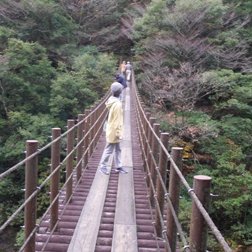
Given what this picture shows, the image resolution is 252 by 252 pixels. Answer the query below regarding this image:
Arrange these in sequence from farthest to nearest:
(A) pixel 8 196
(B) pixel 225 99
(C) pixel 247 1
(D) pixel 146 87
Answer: (C) pixel 247 1, (D) pixel 146 87, (B) pixel 225 99, (A) pixel 8 196

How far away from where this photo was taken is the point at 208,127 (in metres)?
15.3

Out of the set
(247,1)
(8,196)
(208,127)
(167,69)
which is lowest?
(8,196)

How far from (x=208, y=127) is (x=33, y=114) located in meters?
7.60

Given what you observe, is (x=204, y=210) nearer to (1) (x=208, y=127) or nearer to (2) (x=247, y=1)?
(1) (x=208, y=127)

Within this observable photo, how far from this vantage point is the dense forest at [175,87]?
14.3 metres

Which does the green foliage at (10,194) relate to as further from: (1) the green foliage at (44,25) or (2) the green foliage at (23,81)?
(1) the green foliage at (44,25)

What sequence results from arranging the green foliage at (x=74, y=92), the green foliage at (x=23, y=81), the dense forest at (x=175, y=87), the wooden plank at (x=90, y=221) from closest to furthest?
the wooden plank at (x=90, y=221) → the dense forest at (x=175, y=87) → the green foliage at (x=74, y=92) → the green foliage at (x=23, y=81)

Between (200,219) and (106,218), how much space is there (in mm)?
2561

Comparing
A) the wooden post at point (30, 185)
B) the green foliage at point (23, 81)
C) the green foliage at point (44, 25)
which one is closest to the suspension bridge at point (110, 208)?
the wooden post at point (30, 185)

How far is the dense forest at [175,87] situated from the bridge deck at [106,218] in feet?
16.7

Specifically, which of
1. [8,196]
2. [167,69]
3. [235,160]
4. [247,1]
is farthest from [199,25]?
[8,196]

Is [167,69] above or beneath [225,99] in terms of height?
above

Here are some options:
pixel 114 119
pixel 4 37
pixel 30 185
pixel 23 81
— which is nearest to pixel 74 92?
pixel 23 81

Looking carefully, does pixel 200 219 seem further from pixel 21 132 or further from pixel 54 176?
pixel 21 132
